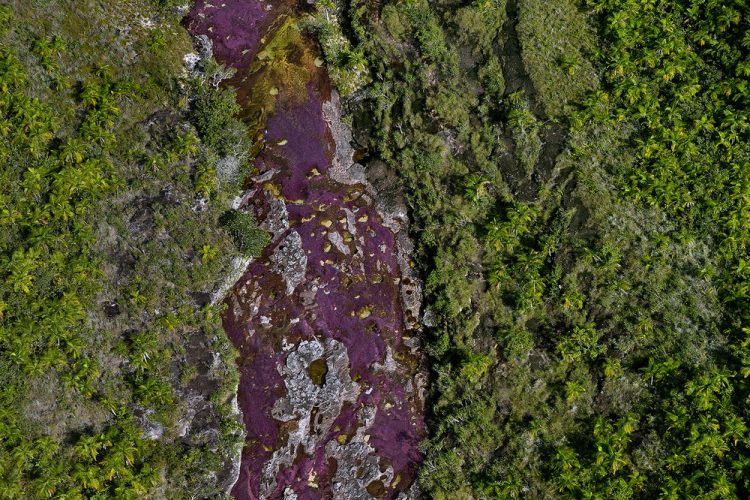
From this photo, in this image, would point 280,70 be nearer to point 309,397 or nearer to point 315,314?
point 315,314

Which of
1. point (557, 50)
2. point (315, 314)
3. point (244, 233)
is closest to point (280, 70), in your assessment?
point (244, 233)

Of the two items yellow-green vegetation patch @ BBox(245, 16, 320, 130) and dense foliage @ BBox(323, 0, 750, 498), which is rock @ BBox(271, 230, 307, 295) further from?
yellow-green vegetation patch @ BBox(245, 16, 320, 130)

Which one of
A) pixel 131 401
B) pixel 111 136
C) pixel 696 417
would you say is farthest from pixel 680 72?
pixel 131 401

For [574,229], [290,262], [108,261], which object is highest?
[574,229]

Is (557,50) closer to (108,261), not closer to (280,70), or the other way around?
(280,70)

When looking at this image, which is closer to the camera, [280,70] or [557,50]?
[557,50]

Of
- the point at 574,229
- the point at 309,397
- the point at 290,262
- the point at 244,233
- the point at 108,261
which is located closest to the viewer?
the point at 108,261

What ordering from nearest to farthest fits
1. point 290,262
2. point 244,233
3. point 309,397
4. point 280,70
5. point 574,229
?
1. point 309,397
2. point 574,229
3. point 244,233
4. point 290,262
5. point 280,70

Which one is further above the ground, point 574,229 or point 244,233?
A: point 574,229
